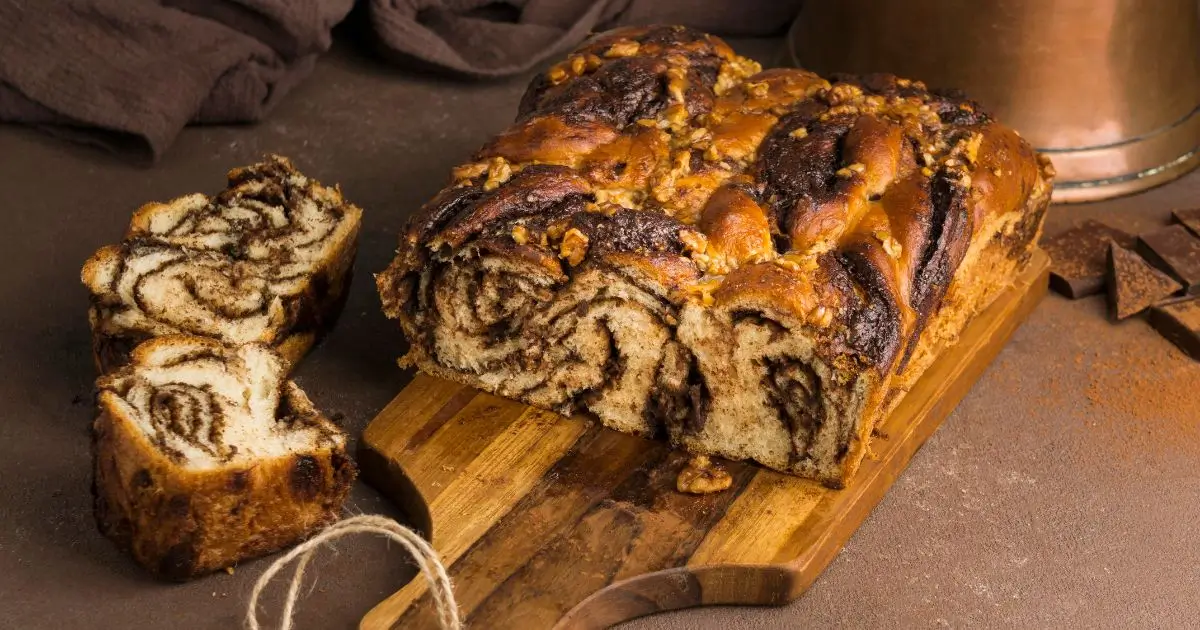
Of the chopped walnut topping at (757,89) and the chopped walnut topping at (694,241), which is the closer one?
the chopped walnut topping at (694,241)

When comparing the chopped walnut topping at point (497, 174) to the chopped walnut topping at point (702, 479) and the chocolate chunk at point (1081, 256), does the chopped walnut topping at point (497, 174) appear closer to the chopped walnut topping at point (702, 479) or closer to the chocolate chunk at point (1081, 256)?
the chopped walnut topping at point (702, 479)

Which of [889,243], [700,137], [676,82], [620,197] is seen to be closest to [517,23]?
[676,82]

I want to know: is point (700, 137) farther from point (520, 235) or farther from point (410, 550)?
point (410, 550)

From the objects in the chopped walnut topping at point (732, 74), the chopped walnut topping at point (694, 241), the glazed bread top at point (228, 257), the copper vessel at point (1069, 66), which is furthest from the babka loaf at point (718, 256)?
the copper vessel at point (1069, 66)

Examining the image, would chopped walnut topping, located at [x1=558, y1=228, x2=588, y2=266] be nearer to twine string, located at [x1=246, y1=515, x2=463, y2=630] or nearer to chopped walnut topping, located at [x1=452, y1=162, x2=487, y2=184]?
chopped walnut topping, located at [x1=452, y1=162, x2=487, y2=184]

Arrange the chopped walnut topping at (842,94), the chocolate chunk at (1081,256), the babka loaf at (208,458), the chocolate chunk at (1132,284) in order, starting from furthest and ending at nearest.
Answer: the chocolate chunk at (1081,256) → the chocolate chunk at (1132,284) → the chopped walnut topping at (842,94) → the babka loaf at (208,458)

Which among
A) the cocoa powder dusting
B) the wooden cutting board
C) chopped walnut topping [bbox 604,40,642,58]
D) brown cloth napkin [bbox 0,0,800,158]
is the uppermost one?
chopped walnut topping [bbox 604,40,642,58]

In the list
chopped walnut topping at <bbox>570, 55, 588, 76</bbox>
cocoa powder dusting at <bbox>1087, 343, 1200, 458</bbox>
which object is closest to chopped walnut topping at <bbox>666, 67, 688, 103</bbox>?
chopped walnut topping at <bbox>570, 55, 588, 76</bbox>

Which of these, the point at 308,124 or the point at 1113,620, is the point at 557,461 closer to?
the point at 1113,620
